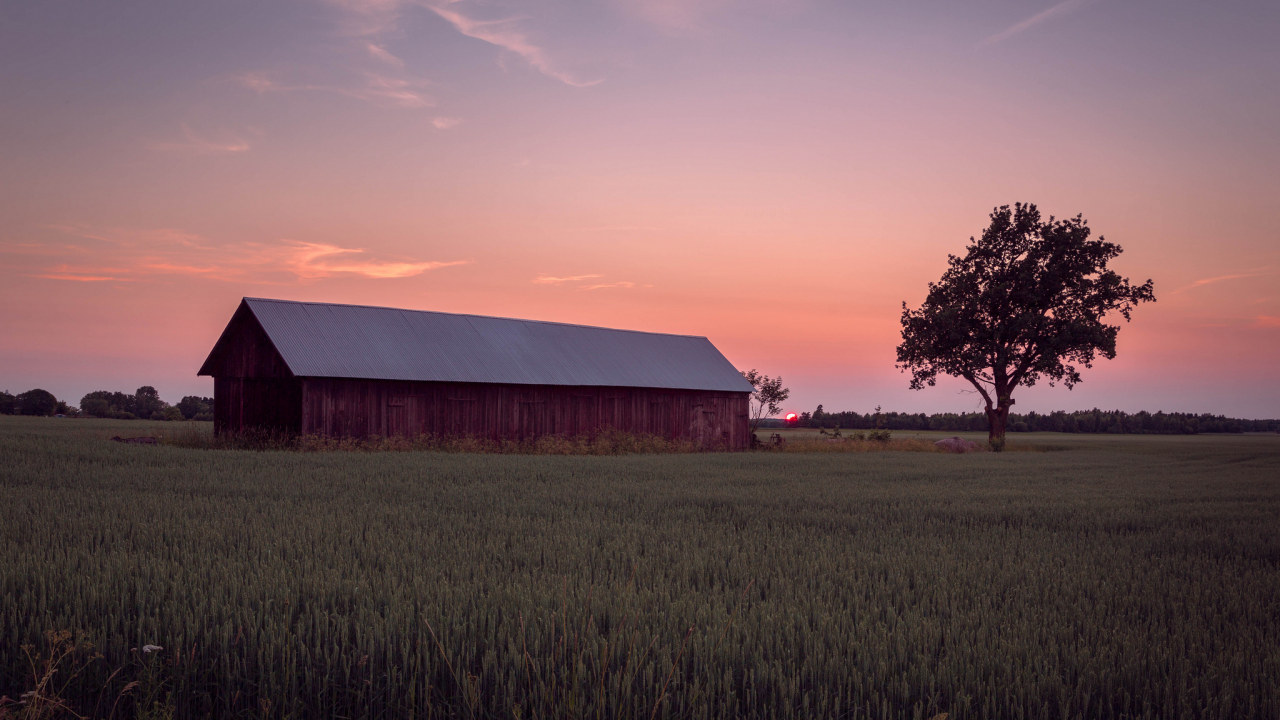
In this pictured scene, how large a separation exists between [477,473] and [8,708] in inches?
591

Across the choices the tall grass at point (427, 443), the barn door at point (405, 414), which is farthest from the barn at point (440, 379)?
the tall grass at point (427, 443)

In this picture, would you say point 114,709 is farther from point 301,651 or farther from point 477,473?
point 477,473

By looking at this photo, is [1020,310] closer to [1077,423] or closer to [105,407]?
[1077,423]

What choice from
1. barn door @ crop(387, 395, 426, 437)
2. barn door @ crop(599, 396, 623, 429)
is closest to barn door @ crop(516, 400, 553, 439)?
barn door @ crop(599, 396, 623, 429)

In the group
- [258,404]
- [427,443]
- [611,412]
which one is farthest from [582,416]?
[258,404]

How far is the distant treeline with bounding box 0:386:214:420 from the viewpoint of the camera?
81125 mm

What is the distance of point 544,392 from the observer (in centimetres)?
3728

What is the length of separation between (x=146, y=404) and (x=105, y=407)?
392cm

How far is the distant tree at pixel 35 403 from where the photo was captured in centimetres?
A: 8256

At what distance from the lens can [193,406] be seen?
267 feet

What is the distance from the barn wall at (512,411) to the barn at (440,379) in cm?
5

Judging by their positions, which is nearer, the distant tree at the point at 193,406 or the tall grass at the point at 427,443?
the tall grass at the point at 427,443

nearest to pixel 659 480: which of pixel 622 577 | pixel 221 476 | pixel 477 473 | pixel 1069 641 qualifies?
pixel 477 473

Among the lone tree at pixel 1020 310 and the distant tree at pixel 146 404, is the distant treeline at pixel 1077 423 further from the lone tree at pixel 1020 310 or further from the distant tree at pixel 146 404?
the distant tree at pixel 146 404
